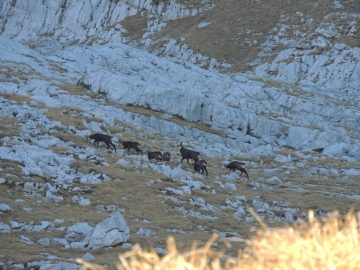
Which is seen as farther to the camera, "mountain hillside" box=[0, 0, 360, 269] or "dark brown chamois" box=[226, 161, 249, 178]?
"dark brown chamois" box=[226, 161, 249, 178]

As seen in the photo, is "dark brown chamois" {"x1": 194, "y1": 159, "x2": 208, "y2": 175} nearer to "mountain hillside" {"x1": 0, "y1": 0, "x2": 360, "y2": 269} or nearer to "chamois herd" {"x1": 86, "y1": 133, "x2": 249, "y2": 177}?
"chamois herd" {"x1": 86, "y1": 133, "x2": 249, "y2": 177}

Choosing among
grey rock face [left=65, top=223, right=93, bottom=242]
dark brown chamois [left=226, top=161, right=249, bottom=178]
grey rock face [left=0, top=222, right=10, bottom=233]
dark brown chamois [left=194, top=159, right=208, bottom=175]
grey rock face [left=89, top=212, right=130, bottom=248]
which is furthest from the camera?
dark brown chamois [left=226, top=161, right=249, bottom=178]

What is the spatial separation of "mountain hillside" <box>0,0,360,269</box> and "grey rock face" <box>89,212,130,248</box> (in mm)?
41

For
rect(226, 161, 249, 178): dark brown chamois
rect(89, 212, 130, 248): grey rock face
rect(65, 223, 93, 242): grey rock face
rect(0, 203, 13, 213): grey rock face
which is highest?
rect(226, 161, 249, 178): dark brown chamois

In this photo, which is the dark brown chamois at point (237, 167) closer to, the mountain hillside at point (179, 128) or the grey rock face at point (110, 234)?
the mountain hillside at point (179, 128)

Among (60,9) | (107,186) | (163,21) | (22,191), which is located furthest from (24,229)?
(60,9)

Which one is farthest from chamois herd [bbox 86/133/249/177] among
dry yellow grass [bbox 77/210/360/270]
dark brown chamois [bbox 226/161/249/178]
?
dry yellow grass [bbox 77/210/360/270]

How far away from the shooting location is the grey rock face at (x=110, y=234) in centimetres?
1409

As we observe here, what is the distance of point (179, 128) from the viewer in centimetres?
4644

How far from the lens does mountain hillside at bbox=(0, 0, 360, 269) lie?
17.2 meters

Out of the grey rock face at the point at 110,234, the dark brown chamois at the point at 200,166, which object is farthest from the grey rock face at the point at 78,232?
the dark brown chamois at the point at 200,166

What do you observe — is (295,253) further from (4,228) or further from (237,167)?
(237,167)

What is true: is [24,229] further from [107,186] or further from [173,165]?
[173,165]

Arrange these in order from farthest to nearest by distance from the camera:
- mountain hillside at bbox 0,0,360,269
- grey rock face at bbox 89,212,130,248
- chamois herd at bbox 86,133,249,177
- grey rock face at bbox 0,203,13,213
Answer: chamois herd at bbox 86,133,249,177, mountain hillside at bbox 0,0,360,269, grey rock face at bbox 0,203,13,213, grey rock face at bbox 89,212,130,248
